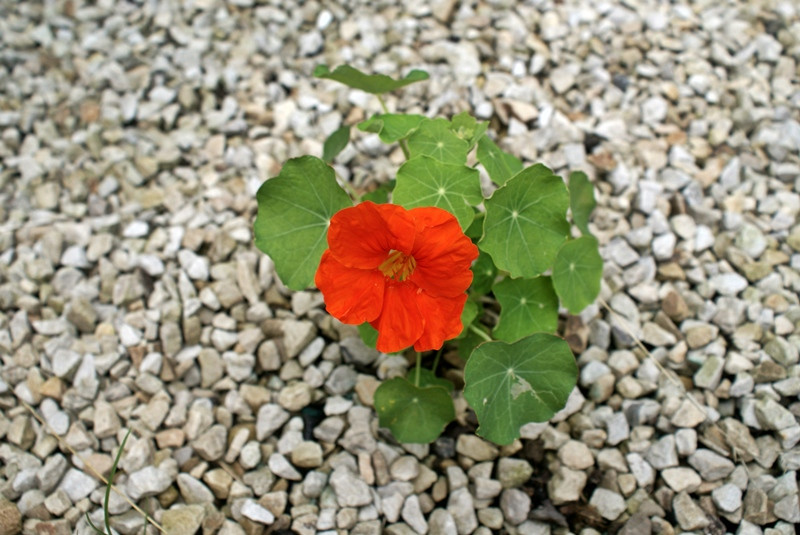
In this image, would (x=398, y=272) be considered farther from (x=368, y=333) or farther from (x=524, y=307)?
(x=524, y=307)

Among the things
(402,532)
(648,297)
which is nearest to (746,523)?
(648,297)

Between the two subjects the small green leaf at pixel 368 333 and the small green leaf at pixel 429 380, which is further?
the small green leaf at pixel 429 380

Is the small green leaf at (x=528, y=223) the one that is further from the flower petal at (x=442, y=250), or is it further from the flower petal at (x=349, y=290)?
the flower petal at (x=349, y=290)

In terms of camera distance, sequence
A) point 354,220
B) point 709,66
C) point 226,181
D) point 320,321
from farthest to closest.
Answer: point 709,66
point 226,181
point 320,321
point 354,220

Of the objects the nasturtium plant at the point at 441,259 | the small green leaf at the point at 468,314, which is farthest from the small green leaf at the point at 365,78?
the small green leaf at the point at 468,314

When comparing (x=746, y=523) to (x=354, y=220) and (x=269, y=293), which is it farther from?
→ (x=269, y=293)

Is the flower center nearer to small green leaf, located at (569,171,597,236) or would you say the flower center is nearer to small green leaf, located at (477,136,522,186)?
small green leaf, located at (477,136,522,186)
